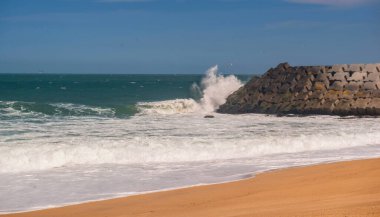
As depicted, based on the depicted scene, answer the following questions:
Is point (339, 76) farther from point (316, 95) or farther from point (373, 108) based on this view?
point (373, 108)

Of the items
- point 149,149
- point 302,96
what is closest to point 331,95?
point 302,96

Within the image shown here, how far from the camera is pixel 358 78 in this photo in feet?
84.6

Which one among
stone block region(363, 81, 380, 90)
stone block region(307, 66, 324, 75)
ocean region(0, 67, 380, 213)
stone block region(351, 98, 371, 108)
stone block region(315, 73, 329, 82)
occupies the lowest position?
ocean region(0, 67, 380, 213)

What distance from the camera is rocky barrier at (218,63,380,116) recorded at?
24308mm

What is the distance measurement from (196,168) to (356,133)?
7318 millimetres

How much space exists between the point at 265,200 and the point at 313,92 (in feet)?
59.6

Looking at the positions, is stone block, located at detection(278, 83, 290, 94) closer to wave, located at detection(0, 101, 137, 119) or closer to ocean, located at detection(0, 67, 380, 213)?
ocean, located at detection(0, 67, 380, 213)

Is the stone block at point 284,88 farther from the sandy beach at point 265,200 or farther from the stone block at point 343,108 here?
the sandy beach at point 265,200

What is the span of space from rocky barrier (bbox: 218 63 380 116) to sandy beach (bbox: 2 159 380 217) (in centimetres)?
1408

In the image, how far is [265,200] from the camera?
26.9 ft

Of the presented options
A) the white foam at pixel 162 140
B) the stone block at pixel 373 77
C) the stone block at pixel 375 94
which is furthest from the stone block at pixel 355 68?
the white foam at pixel 162 140

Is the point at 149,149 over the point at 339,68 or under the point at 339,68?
under

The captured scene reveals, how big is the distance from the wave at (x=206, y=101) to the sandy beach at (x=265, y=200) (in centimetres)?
1840

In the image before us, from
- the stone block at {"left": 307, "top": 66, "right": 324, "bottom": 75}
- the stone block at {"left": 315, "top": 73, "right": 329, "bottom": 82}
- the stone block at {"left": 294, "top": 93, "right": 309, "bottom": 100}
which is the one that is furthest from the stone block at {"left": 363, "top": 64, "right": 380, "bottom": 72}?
the stone block at {"left": 294, "top": 93, "right": 309, "bottom": 100}
